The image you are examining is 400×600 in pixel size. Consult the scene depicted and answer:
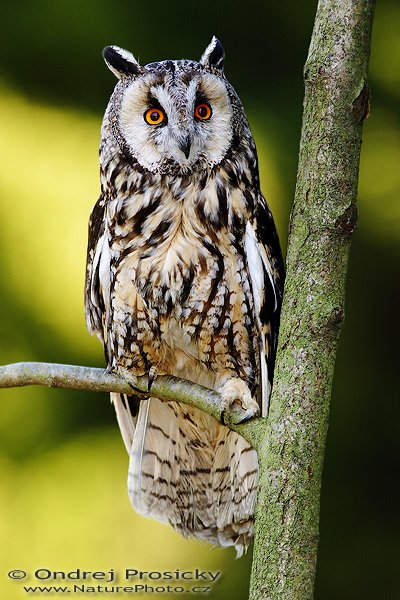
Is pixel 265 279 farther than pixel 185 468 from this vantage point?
No

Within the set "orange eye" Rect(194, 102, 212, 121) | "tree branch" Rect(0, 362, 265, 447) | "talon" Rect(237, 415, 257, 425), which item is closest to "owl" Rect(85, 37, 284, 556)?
"orange eye" Rect(194, 102, 212, 121)

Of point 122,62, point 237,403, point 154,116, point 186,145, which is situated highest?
point 122,62

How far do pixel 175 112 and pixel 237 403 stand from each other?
0.62m

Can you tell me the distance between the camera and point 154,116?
1835mm

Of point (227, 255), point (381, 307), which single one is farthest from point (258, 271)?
point (381, 307)

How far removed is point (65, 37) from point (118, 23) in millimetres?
213

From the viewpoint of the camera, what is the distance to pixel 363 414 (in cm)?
312

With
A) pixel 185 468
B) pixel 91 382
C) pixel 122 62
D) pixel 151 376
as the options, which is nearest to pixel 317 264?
pixel 91 382

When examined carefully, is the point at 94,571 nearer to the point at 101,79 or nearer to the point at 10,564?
the point at 10,564

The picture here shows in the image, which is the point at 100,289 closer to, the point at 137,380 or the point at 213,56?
the point at 137,380

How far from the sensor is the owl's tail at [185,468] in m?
2.16

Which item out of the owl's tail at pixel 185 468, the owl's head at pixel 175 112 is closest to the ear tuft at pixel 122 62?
the owl's head at pixel 175 112

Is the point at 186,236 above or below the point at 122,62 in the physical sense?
below

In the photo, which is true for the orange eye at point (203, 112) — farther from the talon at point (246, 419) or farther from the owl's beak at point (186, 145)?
the talon at point (246, 419)
